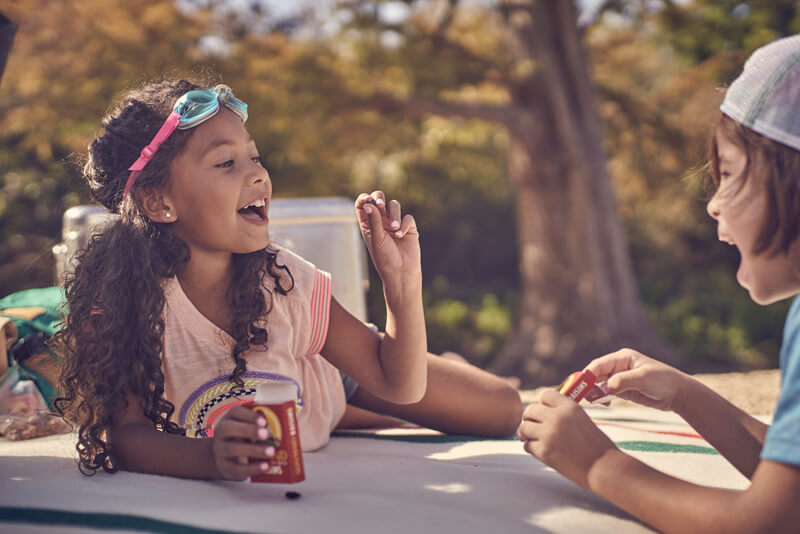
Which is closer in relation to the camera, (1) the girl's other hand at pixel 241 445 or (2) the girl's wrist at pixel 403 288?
(1) the girl's other hand at pixel 241 445

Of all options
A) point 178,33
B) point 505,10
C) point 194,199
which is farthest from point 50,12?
point 194,199

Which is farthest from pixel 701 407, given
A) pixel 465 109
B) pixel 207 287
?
pixel 465 109

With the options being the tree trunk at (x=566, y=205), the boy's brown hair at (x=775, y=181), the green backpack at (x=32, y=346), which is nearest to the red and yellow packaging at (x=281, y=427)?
the boy's brown hair at (x=775, y=181)

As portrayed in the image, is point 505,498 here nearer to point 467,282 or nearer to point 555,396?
point 555,396

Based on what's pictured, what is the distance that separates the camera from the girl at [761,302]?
3.98 feet

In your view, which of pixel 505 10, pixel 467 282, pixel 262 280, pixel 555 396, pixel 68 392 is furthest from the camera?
pixel 467 282

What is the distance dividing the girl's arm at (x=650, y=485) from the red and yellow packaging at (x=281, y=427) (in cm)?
48

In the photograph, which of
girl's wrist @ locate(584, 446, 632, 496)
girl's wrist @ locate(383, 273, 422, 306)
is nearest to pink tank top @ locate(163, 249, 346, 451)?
girl's wrist @ locate(383, 273, 422, 306)

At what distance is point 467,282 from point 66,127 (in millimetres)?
7639

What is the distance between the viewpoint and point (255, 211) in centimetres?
209

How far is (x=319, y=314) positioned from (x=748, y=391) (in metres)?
2.46

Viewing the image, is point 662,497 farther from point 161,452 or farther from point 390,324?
point 161,452

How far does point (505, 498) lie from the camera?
1701 mm

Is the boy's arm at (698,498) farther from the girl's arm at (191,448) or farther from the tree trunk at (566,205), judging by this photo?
the tree trunk at (566,205)
